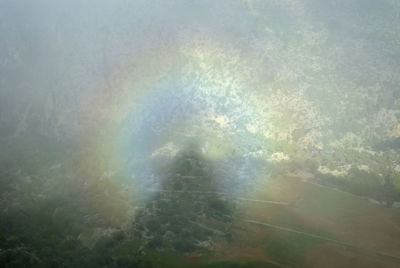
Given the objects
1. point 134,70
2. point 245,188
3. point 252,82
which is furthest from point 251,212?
point 134,70

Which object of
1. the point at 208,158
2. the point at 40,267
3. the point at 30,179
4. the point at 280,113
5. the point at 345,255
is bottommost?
the point at 40,267

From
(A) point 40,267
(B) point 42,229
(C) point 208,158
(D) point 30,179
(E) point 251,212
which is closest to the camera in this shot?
(A) point 40,267

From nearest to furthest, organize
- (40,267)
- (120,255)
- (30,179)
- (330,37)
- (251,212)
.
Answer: (40,267) → (120,255) → (251,212) → (30,179) → (330,37)

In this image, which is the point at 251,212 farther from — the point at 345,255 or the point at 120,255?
the point at 120,255

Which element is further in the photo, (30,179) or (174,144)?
(174,144)

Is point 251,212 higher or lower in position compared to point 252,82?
lower

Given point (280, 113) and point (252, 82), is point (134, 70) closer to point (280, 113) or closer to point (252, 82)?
point (252, 82)
